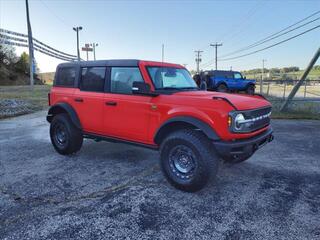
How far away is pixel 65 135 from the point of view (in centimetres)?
526

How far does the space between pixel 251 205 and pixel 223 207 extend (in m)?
0.36

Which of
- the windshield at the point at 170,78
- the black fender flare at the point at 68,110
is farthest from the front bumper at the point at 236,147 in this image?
the black fender flare at the point at 68,110

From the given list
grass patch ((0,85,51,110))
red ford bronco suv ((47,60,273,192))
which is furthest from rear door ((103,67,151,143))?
grass patch ((0,85,51,110))

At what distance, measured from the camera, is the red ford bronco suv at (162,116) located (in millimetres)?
3426

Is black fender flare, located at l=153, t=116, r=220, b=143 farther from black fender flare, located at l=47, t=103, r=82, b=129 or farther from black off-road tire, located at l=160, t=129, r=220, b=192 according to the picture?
black fender flare, located at l=47, t=103, r=82, b=129

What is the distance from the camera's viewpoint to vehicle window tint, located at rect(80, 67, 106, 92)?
4719 millimetres

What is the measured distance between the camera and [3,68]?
116 feet

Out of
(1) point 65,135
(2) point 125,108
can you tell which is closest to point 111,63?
(2) point 125,108

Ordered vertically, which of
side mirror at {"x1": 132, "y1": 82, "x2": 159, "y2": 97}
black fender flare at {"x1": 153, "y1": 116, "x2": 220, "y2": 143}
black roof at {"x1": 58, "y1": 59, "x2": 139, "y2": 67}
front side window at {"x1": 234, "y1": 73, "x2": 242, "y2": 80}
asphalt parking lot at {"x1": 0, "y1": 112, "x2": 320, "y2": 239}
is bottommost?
asphalt parking lot at {"x1": 0, "y1": 112, "x2": 320, "y2": 239}

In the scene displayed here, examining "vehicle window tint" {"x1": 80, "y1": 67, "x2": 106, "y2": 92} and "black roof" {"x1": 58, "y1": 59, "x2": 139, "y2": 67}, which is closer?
"black roof" {"x1": 58, "y1": 59, "x2": 139, "y2": 67}

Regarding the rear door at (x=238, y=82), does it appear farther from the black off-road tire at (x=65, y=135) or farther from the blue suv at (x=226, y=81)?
the black off-road tire at (x=65, y=135)

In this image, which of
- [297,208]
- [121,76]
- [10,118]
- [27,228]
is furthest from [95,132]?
[10,118]

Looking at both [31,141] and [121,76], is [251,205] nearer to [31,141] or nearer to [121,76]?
[121,76]

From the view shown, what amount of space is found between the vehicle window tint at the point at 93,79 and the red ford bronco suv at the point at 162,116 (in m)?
0.02
